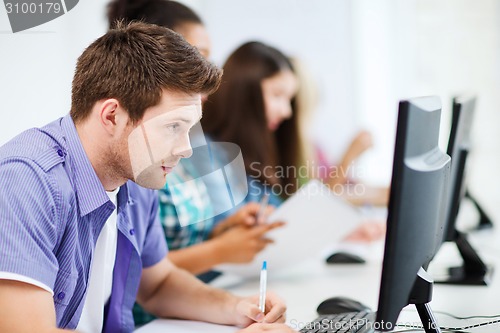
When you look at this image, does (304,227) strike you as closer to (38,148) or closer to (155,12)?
(155,12)

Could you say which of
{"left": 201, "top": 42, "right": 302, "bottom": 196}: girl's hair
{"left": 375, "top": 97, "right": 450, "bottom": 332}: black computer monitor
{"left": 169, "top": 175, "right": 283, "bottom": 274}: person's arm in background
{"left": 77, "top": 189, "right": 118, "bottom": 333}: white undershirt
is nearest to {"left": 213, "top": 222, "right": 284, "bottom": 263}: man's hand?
{"left": 169, "top": 175, "right": 283, "bottom": 274}: person's arm in background

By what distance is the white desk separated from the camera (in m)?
1.22

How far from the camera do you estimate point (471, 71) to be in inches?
124

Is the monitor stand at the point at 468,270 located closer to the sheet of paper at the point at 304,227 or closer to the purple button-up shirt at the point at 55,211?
the sheet of paper at the point at 304,227

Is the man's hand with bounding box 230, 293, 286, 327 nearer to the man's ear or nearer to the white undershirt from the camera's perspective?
the white undershirt

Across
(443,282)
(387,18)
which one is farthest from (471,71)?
(443,282)

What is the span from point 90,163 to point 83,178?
28 mm

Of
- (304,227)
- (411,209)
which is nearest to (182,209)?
(304,227)

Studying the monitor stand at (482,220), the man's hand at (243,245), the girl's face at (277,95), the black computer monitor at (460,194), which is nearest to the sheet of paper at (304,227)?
the man's hand at (243,245)

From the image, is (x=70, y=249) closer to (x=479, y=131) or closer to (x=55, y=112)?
(x=55, y=112)

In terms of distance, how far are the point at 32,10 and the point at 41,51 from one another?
0.10m

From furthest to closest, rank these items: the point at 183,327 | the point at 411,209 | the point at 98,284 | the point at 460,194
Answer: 1. the point at 460,194
2. the point at 183,327
3. the point at 98,284
4. the point at 411,209

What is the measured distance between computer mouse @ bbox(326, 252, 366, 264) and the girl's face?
18.8 inches

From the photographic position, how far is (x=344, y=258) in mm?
1811
